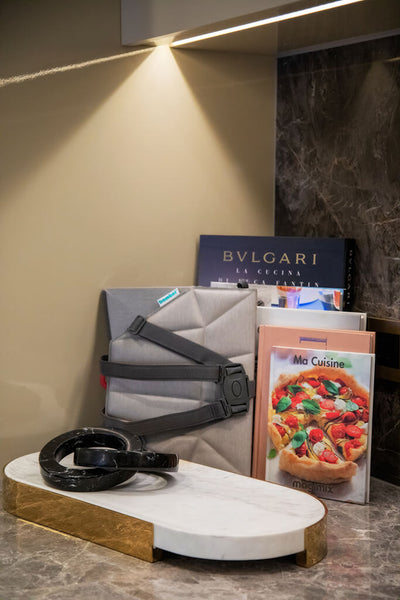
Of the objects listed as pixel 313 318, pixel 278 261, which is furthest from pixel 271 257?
pixel 313 318

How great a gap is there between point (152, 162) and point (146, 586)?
0.75 m

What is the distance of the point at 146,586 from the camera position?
34.3 inches

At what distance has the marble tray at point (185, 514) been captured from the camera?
2.96ft

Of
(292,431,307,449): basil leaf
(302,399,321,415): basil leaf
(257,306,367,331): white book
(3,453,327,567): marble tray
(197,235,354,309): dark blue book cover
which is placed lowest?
(3,453,327,567): marble tray

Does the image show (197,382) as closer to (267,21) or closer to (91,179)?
(91,179)

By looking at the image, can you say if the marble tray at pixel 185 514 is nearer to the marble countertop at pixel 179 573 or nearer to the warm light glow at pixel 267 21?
the marble countertop at pixel 179 573

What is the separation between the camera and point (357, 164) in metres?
1.33

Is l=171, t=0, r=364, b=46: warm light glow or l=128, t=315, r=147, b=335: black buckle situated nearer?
l=171, t=0, r=364, b=46: warm light glow

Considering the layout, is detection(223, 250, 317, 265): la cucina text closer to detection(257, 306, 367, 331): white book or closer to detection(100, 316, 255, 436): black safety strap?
detection(257, 306, 367, 331): white book

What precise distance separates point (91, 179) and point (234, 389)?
0.43 meters

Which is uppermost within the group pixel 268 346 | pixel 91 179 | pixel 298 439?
pixel 91 179

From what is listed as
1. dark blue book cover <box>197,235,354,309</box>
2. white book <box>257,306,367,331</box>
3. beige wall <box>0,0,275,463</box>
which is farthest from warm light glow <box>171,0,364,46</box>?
white book <box>257,306,367,331</box>

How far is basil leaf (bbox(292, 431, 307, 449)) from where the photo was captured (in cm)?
117

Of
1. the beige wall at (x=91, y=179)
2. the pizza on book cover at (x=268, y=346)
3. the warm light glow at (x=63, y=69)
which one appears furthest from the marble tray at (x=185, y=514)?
the warm light glow at (x=63, y=69)
